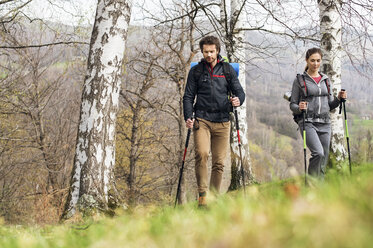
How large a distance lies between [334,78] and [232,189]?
3.86 m

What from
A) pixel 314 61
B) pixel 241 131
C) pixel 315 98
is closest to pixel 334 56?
pixel 241 131

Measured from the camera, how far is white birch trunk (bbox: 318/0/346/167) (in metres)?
8.60

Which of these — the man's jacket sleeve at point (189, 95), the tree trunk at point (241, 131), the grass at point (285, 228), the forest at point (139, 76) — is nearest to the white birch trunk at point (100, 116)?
the forest at point (139, 76)

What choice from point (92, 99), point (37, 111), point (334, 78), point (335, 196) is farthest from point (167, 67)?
point (335, 196)

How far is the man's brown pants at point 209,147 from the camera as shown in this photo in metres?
5.44

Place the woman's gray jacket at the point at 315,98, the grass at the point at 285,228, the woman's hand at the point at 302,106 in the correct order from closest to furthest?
1. the grass at the point at 285,228
2. the woman's hand at the point at 302,106
3. the woman's gray jacket at the point at 315,98

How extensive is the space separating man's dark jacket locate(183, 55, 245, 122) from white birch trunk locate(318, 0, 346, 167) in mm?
4095

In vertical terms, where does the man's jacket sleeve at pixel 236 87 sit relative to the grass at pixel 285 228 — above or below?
above

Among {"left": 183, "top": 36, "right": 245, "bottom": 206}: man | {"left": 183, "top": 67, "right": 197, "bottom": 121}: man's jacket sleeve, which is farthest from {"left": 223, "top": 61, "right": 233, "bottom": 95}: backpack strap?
{"left": 183, "top": 67, "right": 197, "bottom": 121}: man's jacket sleeve

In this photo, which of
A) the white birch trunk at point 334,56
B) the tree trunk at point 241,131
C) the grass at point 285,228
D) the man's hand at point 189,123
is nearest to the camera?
the grass at point 285,228

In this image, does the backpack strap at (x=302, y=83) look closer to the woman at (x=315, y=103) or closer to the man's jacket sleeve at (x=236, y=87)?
the woman at (x=315, y=103)

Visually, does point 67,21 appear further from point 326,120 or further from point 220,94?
point 326,120

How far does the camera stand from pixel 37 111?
60.5 ft

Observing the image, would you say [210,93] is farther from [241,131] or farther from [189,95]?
→ [241,131]
